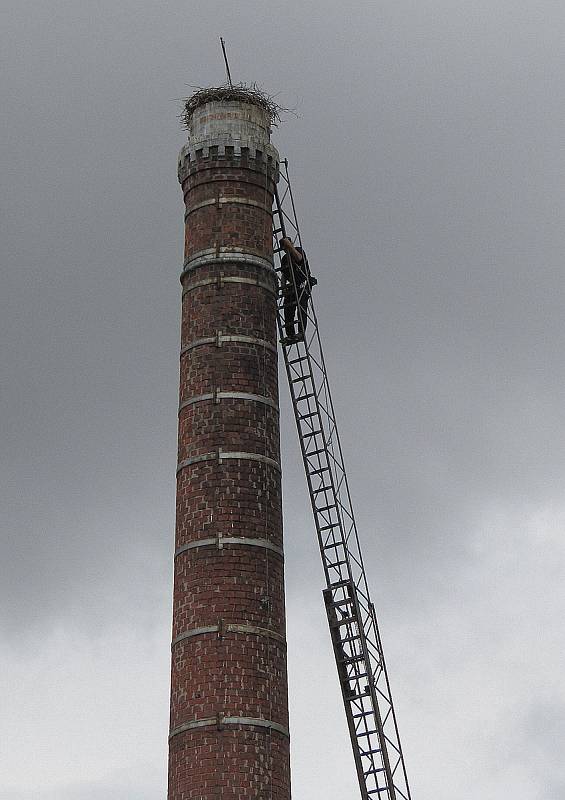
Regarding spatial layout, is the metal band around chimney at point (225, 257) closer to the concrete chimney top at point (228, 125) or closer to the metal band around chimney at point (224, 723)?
the concrete chimney top at point (228, 125)

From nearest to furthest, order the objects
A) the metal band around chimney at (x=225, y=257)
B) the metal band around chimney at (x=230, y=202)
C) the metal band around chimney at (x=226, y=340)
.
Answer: the metal band around chimney at (x=226, y=340) → the metal band around chimney at (x=225, y=257) → the metal band around chimney at (x=230, y=202)

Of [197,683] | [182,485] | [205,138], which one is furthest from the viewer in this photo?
[205,138]

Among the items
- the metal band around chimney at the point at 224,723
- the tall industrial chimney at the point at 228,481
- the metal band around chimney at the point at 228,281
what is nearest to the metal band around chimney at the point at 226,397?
the tall industrial chimney at the point at 228,481

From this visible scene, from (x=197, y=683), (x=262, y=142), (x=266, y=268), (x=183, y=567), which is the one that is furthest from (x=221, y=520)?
(x=262, y=142)

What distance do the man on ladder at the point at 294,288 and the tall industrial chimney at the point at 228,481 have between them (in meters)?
0.89

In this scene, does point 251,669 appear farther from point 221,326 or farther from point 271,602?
point 221,326

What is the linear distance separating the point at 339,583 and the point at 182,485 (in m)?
4.60

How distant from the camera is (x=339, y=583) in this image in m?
36.9

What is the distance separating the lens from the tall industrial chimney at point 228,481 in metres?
33.1

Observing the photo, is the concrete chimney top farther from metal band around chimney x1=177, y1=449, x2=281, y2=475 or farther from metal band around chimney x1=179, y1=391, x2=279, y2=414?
metal band around chimney x1=177, y1=449, x2=281, y2=475

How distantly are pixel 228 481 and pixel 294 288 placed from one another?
6.03m

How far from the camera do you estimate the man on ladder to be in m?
38.5

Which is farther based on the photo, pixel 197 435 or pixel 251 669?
pixel 197 435

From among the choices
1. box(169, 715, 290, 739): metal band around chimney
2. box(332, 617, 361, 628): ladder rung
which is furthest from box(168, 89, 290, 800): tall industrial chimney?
box(332, 617, 361, 628): ladder rung
